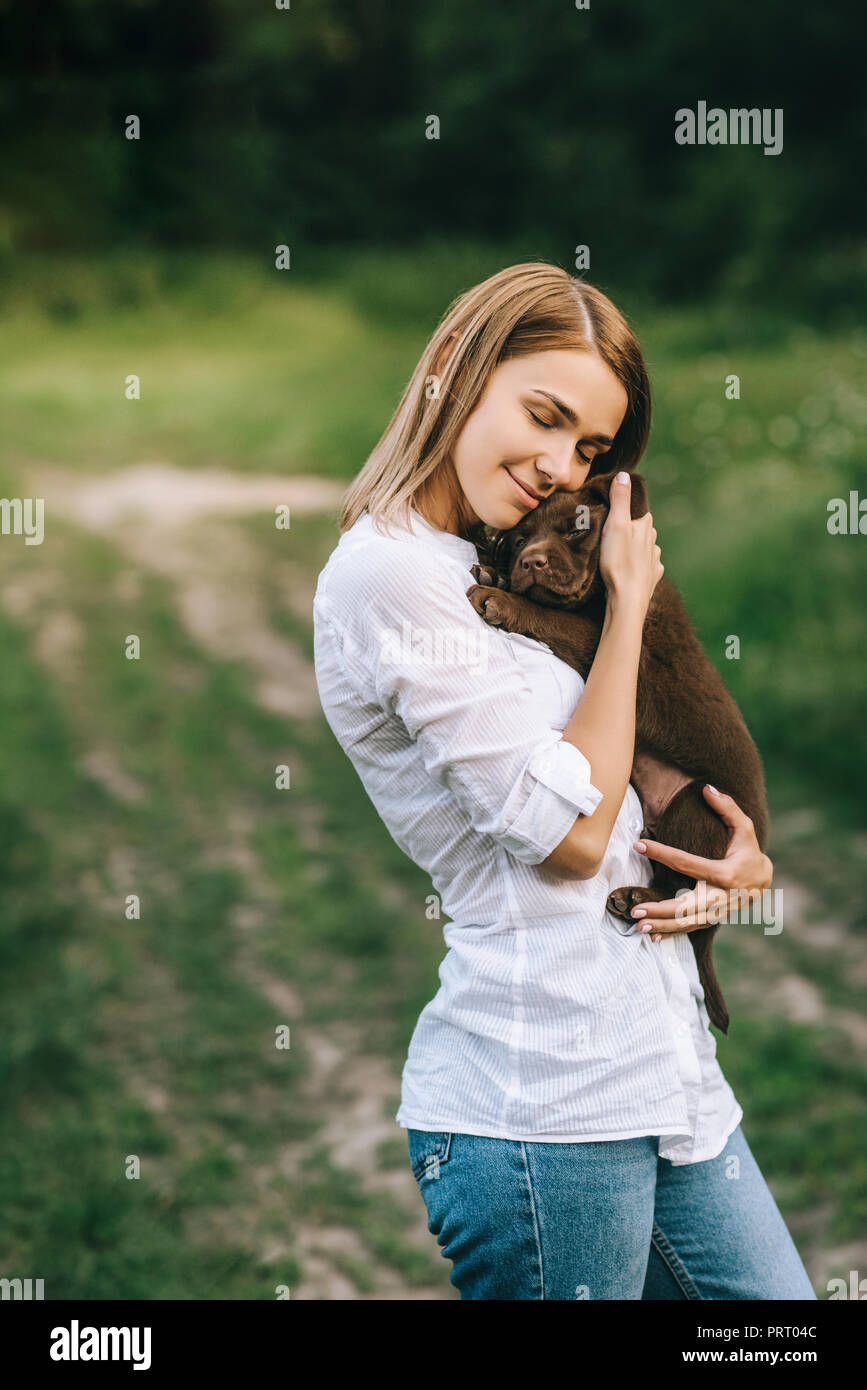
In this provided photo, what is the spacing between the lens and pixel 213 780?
621 cm

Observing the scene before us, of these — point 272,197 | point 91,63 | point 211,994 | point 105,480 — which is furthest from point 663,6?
point 211,994

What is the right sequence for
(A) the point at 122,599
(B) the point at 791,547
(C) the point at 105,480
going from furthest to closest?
1. (C) the point at 105,480
2. (A) the point at 122,599
3. (B) the point at 791,547

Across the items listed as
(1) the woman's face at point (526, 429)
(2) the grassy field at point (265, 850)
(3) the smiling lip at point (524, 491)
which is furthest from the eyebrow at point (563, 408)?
(2) the grassy field at point (265, 850)

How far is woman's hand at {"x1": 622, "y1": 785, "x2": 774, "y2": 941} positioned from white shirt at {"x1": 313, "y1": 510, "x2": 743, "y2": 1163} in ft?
0.11

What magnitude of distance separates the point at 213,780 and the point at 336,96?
45.6 ft

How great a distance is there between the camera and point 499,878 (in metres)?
1.58

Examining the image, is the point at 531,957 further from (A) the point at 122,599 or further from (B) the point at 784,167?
(B) the point at 784,167

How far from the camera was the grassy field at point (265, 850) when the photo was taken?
11.3 ft

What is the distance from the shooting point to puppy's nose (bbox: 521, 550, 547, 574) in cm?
192

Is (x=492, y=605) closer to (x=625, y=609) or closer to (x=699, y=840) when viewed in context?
(x=625, y=609)

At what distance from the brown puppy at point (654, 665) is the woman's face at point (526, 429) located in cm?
12

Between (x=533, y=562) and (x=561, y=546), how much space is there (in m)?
0.07

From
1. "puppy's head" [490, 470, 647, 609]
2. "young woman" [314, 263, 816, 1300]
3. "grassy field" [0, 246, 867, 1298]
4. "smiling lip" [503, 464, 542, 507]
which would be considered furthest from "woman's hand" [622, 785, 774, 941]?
"grassy field" [0, 246, 867, 1298]

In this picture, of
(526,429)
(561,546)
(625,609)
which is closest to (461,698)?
(625,609)
